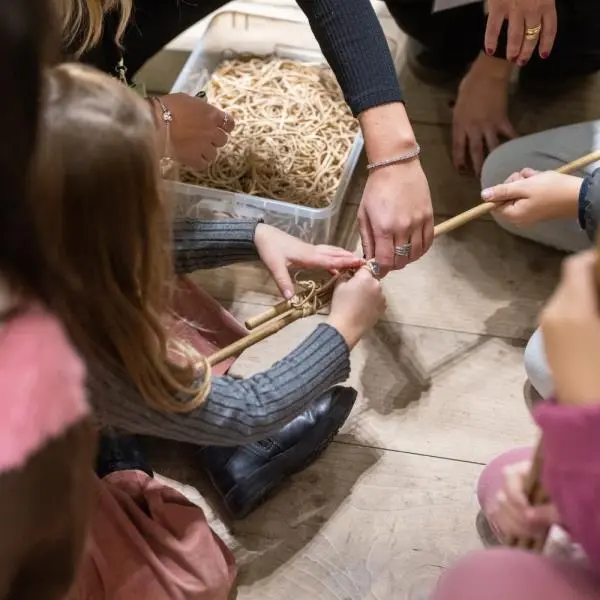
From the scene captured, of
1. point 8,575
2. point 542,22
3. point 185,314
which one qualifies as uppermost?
point 542,22

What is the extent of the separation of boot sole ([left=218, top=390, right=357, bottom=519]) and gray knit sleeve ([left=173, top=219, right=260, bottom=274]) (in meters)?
0.24

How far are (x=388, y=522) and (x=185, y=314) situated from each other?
0.37 metres

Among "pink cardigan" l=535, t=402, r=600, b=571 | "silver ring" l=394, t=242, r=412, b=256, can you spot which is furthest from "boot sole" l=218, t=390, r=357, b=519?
"pink cardigan" l=535, t=402, r=600, b=571

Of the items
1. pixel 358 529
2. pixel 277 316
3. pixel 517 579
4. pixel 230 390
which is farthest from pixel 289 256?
pixel 517 579

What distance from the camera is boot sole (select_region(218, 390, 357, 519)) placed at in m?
1.01

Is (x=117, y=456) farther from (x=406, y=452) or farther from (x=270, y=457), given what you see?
(x=406, y=452)

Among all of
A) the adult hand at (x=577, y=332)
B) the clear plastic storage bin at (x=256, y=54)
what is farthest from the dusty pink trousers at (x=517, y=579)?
the clear plastic storage bin at (x=256, y=54)

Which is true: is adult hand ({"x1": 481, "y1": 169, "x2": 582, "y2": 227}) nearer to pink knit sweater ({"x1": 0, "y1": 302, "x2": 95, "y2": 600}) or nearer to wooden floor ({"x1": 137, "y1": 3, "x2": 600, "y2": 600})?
wooden floor ({"x1": 137, "y1": 3, "x2": 600, "y2": 600})

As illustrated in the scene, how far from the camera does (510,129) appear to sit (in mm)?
1344

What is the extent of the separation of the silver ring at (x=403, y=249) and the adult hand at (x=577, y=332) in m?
0.43

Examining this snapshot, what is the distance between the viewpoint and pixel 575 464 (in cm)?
58

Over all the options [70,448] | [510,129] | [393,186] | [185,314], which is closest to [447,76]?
[510,129]

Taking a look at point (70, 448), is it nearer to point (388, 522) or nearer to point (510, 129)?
point (388, 522)

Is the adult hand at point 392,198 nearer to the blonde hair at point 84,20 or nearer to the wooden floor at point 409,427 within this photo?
the wooden floor at point 409,427
